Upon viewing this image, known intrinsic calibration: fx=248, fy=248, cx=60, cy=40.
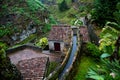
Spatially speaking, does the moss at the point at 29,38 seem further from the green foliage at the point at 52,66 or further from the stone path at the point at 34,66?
the green foliage at the point at 52,66

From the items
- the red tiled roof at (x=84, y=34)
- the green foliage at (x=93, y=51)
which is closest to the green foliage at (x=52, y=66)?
the green foliage at (x=93, y=51)

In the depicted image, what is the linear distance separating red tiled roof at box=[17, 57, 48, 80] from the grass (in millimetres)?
4387

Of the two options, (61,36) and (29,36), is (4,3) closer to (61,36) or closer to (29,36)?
(29,36)

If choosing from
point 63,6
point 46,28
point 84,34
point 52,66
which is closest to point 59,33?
point 84,34

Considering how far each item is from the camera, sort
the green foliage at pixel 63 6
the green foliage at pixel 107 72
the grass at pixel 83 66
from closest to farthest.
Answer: the green foliage at pixel 107 72 < the grass at pixel 83 66 < the green foliage at pixel 63 6

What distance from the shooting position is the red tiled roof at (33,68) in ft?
96.9

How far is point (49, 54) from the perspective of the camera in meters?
39.3

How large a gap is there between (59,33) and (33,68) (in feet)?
32.3

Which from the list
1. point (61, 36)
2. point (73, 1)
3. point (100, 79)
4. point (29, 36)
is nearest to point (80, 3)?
point (73, 1)

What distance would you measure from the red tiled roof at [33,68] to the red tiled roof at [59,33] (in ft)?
21.2

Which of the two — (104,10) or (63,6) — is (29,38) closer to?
(104,10)

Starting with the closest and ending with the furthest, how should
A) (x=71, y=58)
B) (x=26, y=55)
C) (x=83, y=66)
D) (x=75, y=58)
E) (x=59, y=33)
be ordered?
(x=75, y=58)
(x=83, y=66)
(x=71, y=58)
(x=59, y=33)
(x=26, y=55)

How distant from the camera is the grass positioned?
2975cm

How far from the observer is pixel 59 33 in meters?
39.2
